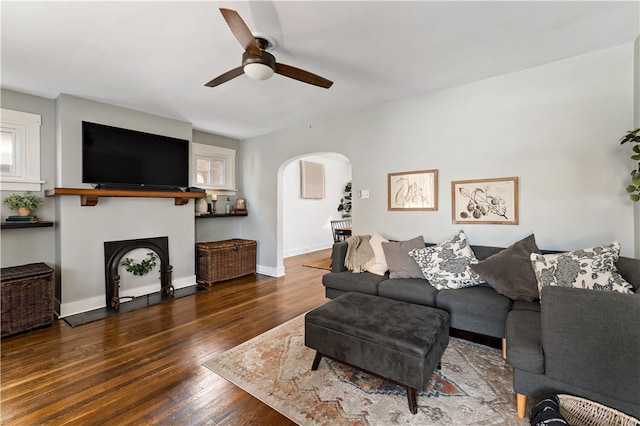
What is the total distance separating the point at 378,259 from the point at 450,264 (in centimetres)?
81

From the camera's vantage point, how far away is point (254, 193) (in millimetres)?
→ 5320

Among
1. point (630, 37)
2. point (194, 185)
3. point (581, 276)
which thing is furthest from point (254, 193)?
point (630, 37)

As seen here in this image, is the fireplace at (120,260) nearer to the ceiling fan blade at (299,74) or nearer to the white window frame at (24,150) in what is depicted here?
the white window frame at (24,150)

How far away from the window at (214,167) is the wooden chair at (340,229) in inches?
102

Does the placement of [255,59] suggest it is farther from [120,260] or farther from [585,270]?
[120,260]

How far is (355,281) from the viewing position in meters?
3.10

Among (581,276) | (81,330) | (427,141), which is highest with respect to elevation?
(427,141)

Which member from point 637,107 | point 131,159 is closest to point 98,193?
point 131,159

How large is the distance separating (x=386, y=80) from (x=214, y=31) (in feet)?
5.71

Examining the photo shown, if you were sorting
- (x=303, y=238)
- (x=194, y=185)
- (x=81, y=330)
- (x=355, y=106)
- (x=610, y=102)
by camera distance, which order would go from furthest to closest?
1. (x=303, y=238)
2. (x=194, y=185)
3. (x=355, y=106)
4. (x=81, y=330)
5. (x=610, y=102)

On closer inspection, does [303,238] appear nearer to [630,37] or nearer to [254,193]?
[254,193]

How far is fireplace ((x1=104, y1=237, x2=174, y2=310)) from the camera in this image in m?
3.54

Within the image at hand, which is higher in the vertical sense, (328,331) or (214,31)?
(214,31)

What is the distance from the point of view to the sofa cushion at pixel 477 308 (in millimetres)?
2285
